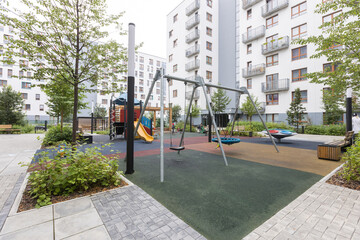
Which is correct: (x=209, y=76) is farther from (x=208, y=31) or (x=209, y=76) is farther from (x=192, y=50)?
(x=208, y=31)

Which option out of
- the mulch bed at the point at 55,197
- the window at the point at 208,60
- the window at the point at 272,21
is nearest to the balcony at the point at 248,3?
the window at the point at 272,21

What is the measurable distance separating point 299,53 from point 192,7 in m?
19.0

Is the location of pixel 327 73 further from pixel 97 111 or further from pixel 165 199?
pixel 97 111

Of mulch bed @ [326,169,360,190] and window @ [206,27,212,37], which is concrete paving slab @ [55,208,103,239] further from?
window @ [206,27,212,37]

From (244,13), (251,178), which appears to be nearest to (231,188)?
(251,178)

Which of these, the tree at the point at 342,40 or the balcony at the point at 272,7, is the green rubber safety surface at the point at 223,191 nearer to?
the tree at the point at 342,40

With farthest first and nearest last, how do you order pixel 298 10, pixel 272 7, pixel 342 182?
pixel 272 7 → pixel 298 10 → pixel 342 182

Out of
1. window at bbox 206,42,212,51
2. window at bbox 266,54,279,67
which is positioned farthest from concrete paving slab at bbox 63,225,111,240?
window at bbox 206,42,212,51

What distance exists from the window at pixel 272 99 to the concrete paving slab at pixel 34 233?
24.9 metres

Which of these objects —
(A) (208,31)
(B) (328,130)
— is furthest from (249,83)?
(A) (208,31)

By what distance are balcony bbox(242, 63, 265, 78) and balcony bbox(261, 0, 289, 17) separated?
6846 millimetres

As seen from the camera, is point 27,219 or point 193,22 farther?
point 193,22

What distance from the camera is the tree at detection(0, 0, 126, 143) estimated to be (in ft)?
16.1

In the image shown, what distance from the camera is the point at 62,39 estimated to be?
18.0ft
